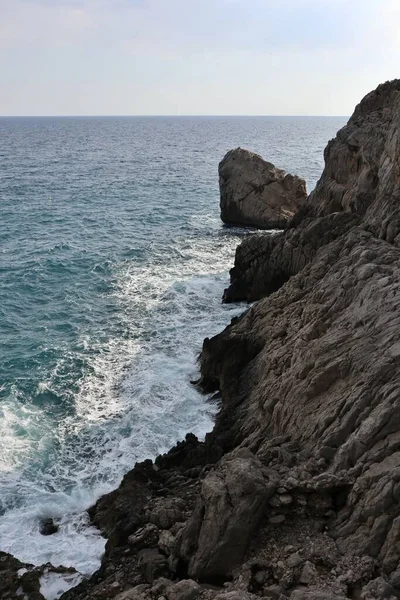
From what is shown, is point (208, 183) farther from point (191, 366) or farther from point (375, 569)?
point (375, 569)

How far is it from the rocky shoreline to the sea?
166 cm

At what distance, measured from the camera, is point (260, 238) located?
123 feet

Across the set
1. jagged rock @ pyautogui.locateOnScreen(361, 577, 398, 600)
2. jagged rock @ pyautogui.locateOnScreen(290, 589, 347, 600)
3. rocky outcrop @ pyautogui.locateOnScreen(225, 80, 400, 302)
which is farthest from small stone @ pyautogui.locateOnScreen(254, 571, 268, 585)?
rocky outcrop @ pyautogui.locateOnScreen(225, 80, 400, 302)

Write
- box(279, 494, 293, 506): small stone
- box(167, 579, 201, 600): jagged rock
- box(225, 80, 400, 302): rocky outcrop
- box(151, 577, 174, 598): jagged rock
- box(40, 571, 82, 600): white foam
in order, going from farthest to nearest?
→ box(225, 80, 400, 302): rocky outcrop < box(40, 571, 82, 600): white foam < box(279, 494, 293, 506): small stone < box(151, 577, 174, 598): jagged rock < box(167, 579, 201, 600): jagged rock

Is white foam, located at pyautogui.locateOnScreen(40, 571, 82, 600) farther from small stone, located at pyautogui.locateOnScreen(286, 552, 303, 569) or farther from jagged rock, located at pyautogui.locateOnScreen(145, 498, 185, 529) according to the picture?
small stone, located at pyautogui.locateOnScreen(286, 552, 303, 569)

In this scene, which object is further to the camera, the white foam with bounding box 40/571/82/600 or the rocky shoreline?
the white foam with bounding box 40/571/82/600

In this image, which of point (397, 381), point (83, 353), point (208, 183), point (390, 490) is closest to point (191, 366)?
point (83, 353)

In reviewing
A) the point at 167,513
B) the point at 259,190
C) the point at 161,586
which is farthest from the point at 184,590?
the point at 259,190

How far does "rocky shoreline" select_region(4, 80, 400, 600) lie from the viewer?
12945 mm

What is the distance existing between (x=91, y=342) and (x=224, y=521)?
20.2m

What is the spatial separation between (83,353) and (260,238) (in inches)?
582

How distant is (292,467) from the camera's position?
52.3ft

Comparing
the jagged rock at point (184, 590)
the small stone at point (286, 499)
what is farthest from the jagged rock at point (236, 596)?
the small stone at point (286, 499)

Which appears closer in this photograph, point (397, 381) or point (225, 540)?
point (225, 540)
